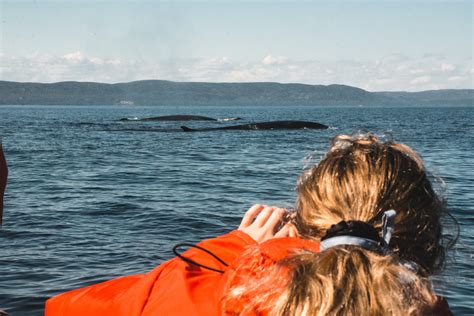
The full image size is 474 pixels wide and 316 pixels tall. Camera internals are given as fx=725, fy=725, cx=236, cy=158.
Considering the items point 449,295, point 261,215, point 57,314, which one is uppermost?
point 261,215

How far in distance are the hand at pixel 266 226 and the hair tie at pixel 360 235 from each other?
1.23 feet

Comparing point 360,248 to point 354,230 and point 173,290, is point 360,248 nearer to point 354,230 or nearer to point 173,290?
point 354,230

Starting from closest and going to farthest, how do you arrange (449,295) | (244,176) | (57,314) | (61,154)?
(57,314) → (449,295) → (244,176) → (61,154)

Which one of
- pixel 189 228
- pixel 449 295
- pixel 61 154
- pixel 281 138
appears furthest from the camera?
pixel 281 138

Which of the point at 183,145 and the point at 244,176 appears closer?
the point at 244,176

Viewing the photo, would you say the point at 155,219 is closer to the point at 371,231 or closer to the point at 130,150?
the point at 371,231

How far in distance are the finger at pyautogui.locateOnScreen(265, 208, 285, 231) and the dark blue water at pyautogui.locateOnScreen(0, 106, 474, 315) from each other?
14.5 inches

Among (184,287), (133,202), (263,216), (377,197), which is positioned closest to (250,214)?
(263,216)

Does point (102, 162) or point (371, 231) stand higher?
point (371, 231)

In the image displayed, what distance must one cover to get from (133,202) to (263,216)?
15.6 metres

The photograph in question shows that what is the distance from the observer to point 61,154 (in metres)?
31.5

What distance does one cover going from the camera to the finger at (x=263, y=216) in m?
2.65

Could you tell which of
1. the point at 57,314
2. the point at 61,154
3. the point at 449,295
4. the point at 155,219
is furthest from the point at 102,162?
the point at 57,314

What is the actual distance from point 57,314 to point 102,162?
2600 centimetres
